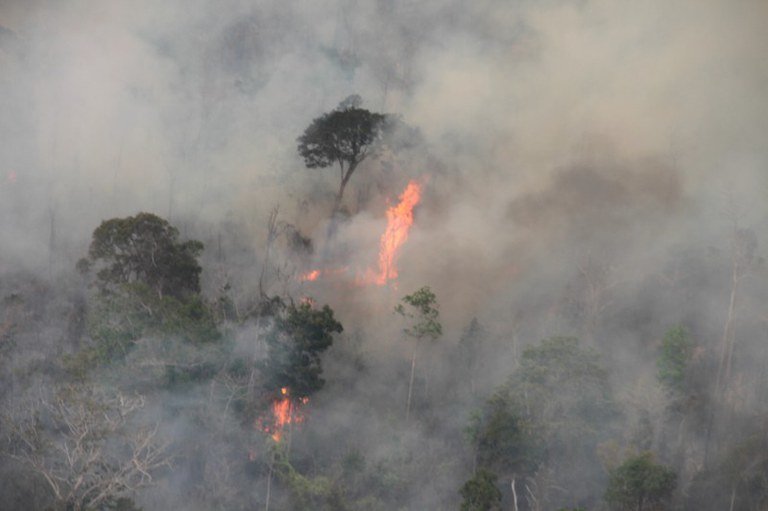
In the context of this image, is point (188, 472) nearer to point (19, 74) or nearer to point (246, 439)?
point (246, 439)

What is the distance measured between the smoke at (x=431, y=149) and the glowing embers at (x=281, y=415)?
3.97 metres

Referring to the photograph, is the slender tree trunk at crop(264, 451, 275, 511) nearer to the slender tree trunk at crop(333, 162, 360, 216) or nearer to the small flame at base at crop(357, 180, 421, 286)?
the small flame at base at crop(357, 180, 421, 286)

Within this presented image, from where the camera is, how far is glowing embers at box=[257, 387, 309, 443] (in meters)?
33.5


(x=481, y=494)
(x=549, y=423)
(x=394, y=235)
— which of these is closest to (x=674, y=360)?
(x=549, y=423)

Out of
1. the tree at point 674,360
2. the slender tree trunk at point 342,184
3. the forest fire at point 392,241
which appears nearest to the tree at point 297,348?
the forest fire at point 392,241

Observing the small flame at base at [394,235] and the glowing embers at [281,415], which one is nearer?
the glowing embers at [281,415]

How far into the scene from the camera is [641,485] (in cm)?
2853

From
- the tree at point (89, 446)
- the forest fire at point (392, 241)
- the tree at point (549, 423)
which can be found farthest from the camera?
the forest fire at point (392, 241)

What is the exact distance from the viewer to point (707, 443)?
34.4m

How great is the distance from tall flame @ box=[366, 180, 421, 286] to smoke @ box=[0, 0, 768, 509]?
0.47 metres

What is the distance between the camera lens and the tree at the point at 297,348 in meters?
32.3

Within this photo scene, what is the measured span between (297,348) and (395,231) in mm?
12200

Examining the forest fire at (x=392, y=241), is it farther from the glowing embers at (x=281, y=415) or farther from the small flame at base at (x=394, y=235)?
the glowing embers at (x=281, y=415)

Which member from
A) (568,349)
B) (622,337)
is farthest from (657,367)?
(568,349)
